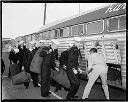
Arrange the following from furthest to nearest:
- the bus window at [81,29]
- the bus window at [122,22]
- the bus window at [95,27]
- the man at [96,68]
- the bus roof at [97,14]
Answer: the bus window at [81,29] < the bus window at [95,27] < the bus roof at [97,14] < the bus window at [122,22] < the man at [96,68]

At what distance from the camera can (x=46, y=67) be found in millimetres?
7316

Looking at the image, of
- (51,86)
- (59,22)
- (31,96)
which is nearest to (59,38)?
(59,22)

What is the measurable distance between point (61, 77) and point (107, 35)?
1744 mm

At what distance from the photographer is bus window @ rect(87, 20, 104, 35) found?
316 inches

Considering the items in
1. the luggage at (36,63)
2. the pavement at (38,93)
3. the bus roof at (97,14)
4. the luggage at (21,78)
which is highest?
the bus roof at (97,14)

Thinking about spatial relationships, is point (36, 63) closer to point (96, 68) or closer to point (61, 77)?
point (61, 77)

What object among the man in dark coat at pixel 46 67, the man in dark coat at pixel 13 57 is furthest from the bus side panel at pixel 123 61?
the man in dark coat at pixel 13 57

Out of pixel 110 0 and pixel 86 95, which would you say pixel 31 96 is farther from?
pixel 110 0

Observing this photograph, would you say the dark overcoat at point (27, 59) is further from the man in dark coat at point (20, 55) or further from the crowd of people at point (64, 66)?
the man in dark coat at point (20, 55)

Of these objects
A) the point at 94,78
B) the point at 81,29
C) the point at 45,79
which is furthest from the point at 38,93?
the point at 81,29

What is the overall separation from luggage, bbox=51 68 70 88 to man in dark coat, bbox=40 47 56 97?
16 cm

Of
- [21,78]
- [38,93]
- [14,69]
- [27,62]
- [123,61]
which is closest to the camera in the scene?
[123,61]

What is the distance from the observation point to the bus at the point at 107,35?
7148 mm

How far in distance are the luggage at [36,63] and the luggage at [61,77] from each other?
41 centimetres
